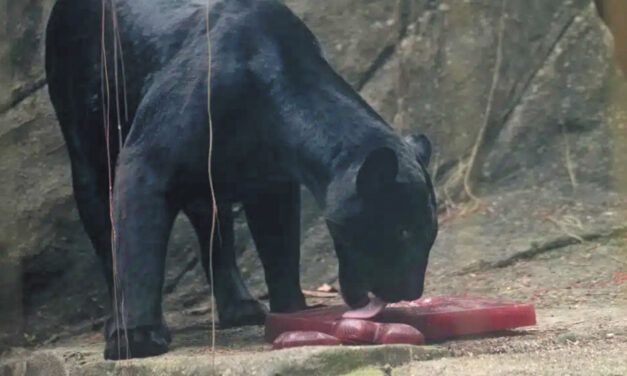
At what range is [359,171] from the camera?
3965 millimetres

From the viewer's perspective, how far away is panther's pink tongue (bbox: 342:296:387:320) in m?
4.07

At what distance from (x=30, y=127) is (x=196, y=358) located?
8.72ft

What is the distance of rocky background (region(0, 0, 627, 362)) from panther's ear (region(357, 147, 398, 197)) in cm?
176

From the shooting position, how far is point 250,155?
435cm

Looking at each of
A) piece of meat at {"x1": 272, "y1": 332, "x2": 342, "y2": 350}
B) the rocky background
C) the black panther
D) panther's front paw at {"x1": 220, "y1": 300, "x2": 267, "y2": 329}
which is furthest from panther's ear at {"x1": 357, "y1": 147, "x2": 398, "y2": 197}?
the rocky background

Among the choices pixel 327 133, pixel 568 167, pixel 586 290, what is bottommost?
pixel 586 290

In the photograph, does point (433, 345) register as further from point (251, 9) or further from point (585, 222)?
point (585, 222)

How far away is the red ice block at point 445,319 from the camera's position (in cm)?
399

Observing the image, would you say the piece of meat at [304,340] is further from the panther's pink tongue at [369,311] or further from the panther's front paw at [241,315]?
the panther's front paw at [241,315]

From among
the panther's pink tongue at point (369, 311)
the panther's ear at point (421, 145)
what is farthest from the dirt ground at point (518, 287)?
the panther's ear at point (421, 145)

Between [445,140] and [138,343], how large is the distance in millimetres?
2892

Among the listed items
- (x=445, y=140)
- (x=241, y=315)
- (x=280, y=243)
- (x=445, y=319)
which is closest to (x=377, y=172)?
(x=445, y=319)

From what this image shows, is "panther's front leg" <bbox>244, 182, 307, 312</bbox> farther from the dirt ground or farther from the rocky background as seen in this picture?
the rocky background

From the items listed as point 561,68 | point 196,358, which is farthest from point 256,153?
point 561,68
